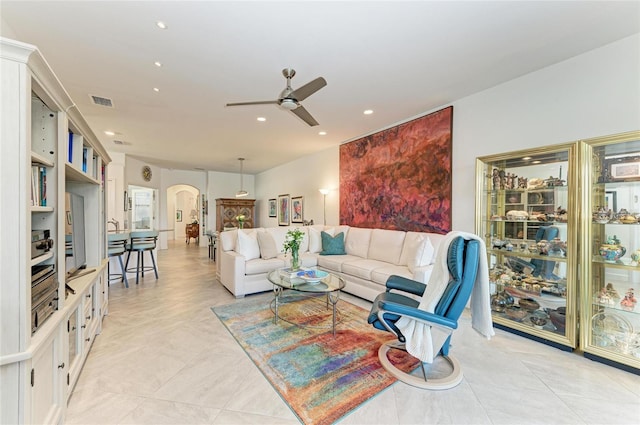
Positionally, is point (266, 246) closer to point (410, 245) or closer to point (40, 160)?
point (410, 245)

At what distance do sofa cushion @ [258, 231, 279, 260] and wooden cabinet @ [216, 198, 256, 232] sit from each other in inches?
195

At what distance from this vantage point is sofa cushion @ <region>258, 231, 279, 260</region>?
4.35 m

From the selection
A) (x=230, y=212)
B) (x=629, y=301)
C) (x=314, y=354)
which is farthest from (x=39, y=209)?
(x=230, y=212)

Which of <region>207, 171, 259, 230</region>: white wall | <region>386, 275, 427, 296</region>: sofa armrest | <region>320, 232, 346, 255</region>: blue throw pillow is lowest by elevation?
<region>386, 275, 427, 296</region>: sofa armrest

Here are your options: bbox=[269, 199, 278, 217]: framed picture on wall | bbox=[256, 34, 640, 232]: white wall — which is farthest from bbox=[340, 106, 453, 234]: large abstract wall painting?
bbox=[269, 199, 278, 217]: framed picture on wall

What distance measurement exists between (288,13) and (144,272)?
556 centimetres

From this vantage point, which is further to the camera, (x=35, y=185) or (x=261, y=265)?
(x=261, y=265)

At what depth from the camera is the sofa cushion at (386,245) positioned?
157 inches

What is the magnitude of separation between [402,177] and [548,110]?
76.8 inches

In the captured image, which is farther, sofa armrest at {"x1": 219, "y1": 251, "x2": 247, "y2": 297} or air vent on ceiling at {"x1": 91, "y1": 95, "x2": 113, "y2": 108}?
sofa armrest at {"x1": 219, "y1": 251, "x2": 247, "y2": 297}

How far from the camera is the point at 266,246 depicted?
4359mm

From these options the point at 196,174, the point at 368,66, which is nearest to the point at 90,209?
the point at 368,66

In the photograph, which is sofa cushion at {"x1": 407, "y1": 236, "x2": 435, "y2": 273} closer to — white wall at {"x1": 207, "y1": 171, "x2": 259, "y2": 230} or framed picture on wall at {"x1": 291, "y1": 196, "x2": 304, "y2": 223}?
framed picture on wall at {"x1": 291, "y1": 196, "x2": 304, "y2": 223}

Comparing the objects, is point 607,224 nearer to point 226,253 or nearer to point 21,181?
point 21,181
